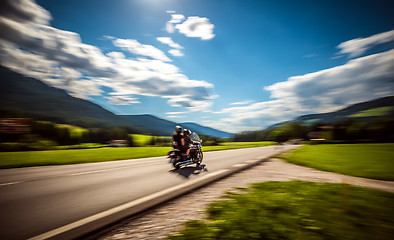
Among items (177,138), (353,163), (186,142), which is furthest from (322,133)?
(177,138)

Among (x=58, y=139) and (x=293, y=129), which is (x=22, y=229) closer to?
(x=58, y=139)

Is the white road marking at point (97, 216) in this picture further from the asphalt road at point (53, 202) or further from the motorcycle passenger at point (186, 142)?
the motorcycle passenger at point (186, 142)

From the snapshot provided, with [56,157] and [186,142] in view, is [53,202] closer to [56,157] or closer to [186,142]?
[186,142]

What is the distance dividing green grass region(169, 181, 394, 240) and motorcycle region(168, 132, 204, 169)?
177 inches

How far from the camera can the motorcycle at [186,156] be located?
324 inches

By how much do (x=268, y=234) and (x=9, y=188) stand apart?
21.0 ft

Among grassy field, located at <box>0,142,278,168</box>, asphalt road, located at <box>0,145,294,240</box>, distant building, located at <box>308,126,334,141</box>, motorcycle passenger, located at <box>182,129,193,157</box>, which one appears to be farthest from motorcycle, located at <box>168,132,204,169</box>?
distant building, located at <box>308,126,334,141</box>

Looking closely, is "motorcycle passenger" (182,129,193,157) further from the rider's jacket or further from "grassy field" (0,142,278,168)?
"grassy field" (0,142,278,168)

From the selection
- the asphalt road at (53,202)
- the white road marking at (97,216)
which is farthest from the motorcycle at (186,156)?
the white road marking at (97,216)

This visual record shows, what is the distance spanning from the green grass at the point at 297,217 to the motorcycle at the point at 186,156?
4507 mm

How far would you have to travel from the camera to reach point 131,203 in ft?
11.3

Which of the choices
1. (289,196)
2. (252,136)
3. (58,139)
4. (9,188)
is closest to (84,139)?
(58,139)

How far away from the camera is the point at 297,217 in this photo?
2727 millimetres

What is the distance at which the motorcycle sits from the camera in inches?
324
